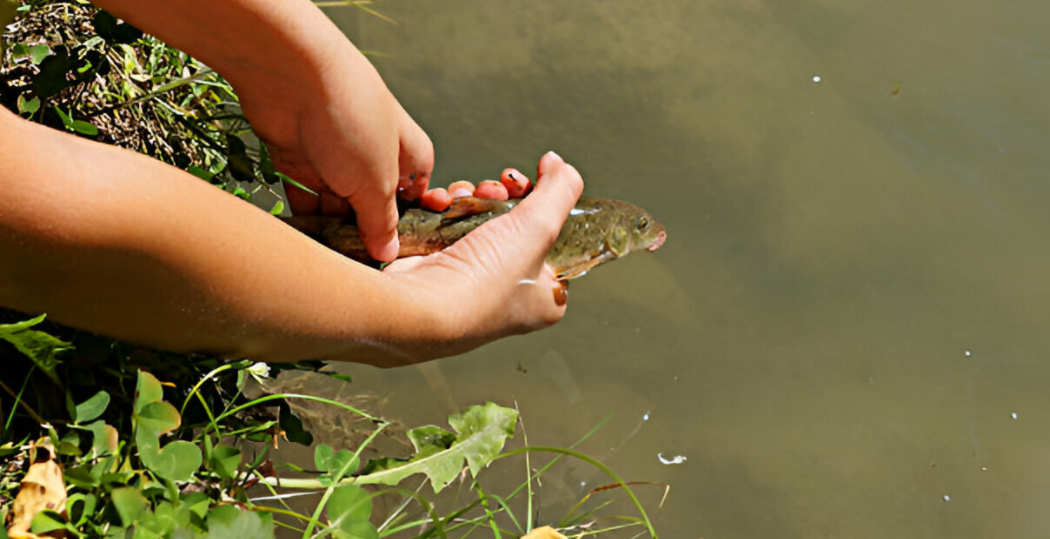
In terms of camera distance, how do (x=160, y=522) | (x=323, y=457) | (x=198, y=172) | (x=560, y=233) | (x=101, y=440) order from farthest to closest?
1. (x=560, y=233)
2. (x=198, y=172)
3. (x=323, y=457)
4. (x=101, y=440)
5. (x=160, y=522)

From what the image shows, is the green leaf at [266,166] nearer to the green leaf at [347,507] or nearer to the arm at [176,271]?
the arm at [176,271]

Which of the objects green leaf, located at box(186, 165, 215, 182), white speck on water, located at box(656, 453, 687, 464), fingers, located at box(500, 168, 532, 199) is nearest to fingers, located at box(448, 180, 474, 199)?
fingers, located at box(500, 168, 532, 199)

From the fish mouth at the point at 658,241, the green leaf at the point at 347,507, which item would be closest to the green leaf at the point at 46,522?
the green leaf at the point at 347,507

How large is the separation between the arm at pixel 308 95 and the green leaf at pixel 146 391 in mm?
812

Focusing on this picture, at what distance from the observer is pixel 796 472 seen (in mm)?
3066

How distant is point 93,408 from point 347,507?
1.77 feet

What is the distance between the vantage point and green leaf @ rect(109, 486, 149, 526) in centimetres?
146

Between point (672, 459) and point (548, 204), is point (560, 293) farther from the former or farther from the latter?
point (672, 459)

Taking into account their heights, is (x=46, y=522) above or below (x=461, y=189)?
above

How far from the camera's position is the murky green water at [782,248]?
3.06 metres

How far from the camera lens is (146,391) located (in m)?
1.60

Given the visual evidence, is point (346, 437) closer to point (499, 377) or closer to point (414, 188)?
point (499, 377)

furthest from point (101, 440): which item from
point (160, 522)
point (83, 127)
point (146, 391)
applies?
point (83, 127)

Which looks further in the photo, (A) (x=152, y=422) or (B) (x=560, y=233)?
(B) (x=560, y=233)
